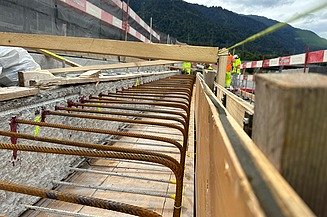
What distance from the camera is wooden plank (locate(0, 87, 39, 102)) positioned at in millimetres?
1999

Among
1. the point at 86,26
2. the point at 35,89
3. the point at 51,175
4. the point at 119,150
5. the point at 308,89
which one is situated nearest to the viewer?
the point at 308,89

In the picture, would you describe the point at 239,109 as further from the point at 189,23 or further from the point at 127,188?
the point at 189,23

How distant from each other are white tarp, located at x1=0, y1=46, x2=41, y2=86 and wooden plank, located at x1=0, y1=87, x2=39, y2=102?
964 mm

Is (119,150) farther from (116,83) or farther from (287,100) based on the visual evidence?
(116,83)

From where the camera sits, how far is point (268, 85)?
0.42 metres

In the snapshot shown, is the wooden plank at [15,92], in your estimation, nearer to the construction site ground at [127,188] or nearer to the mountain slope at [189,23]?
the construction site ground at [127,188]

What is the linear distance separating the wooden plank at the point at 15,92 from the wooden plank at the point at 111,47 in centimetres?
99

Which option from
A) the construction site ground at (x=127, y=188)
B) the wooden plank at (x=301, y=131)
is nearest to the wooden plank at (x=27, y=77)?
the construction site ground at (x=127, y=188)

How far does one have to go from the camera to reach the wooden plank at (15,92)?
2.00m

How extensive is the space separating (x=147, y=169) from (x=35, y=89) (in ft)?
5.09

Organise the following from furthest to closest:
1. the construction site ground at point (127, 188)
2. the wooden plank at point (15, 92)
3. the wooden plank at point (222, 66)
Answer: the wooden plank at point (222, 66) → the construction site ground at point (127, 188) → the wooden plank at point (15, 92)

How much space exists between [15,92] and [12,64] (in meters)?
1.33

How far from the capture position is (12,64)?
3.27 m

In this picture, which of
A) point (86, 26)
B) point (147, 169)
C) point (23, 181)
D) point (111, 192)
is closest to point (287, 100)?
point (23, 181)
